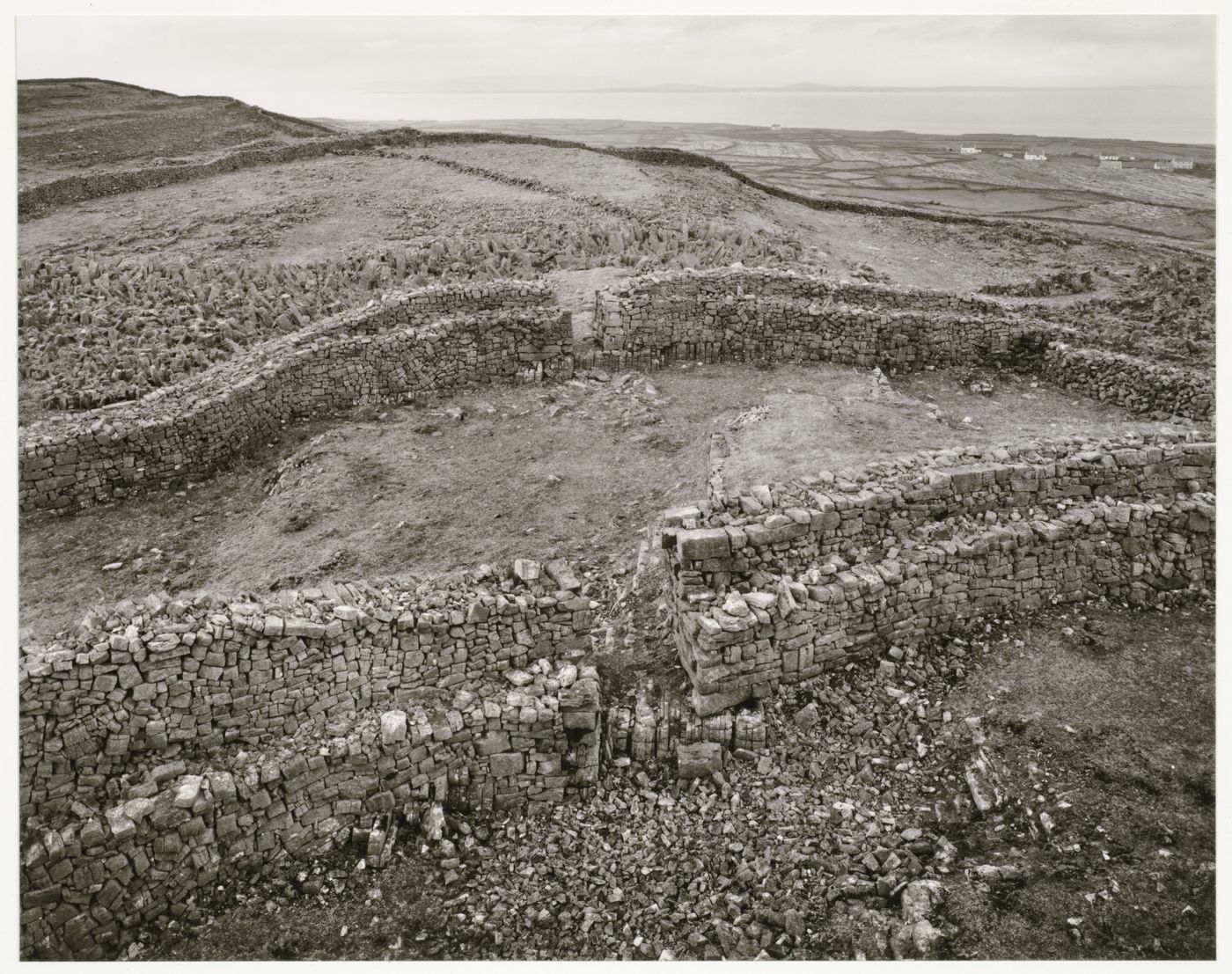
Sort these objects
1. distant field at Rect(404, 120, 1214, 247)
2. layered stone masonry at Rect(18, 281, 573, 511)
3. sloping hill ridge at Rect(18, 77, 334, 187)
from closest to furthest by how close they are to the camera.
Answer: layered stone masonry at Rect(18, 281, 573, 511), distant field at Rect(404, 120, 1214, 247), sloping hill ridge at Rect(18, 77, 334, 187)

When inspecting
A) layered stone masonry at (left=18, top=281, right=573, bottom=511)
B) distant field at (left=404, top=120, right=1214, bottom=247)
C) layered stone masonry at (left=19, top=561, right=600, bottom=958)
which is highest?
distant field at (left=404, top=120, right=1214, bottom=247)

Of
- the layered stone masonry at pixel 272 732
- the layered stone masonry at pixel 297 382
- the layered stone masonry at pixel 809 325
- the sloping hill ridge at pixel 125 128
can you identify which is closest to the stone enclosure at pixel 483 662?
the layered stone masonry at pixel 272 732

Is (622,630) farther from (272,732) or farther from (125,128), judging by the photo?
(125,128)

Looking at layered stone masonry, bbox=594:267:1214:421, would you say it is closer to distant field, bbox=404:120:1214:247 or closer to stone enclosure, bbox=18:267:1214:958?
stone enclosure, bbox=18:267:1214:958

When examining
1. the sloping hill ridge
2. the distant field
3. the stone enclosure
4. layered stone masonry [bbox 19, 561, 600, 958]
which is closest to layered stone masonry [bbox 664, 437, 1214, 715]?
the stone enclosure

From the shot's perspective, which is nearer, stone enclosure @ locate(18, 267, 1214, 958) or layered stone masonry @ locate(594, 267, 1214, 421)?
stone enclosure @ locate(18, 267, 1214, 958)

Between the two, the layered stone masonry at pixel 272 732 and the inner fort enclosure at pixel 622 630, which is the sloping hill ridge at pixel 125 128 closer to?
the inner fort enclosure at pixel 622 630

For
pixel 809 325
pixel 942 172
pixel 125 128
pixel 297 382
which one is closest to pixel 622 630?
pixel 297 382
